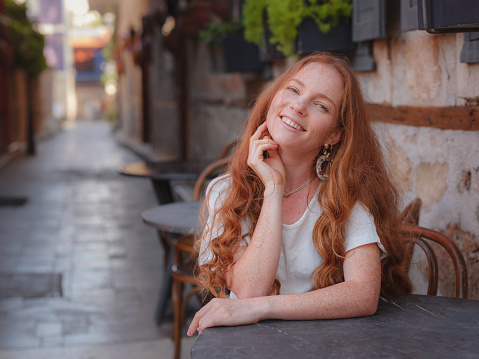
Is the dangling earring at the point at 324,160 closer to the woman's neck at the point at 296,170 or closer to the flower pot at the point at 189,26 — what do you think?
the woman's neck at the point at 296,170

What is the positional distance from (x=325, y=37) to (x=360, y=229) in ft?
5.20

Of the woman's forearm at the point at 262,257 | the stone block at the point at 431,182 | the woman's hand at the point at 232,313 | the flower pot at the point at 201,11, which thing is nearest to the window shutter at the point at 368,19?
the stone block at the point at 431,182

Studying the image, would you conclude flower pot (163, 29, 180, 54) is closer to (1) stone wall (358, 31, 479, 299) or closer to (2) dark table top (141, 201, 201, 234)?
(2) dark table top (141, 201, 201, 234)

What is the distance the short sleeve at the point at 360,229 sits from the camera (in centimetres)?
155

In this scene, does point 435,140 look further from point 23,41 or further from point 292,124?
point 23,41

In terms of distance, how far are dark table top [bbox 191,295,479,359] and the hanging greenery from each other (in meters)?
11.8

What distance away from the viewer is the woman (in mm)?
1568

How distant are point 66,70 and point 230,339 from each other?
33.1 m

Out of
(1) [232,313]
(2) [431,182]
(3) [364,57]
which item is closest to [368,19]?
(3) [364,57]

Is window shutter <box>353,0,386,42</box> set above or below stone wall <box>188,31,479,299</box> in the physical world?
above

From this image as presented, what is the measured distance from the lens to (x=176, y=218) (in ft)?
9.21

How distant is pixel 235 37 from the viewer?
4.53m

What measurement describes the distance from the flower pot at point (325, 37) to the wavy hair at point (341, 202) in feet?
4.36

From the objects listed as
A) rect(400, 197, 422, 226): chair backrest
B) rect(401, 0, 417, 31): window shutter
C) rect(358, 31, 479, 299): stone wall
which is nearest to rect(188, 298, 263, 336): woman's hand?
rect(358, 31, 479, 299): stone wall
